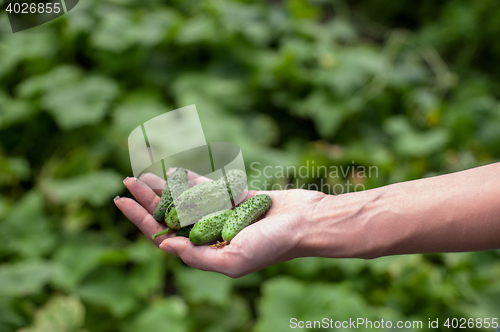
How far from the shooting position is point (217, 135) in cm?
258

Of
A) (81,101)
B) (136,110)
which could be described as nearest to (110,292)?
(136,110)

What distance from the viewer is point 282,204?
1412mm

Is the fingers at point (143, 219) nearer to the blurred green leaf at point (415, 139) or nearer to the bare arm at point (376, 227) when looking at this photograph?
the bare arm at point (376, 227)

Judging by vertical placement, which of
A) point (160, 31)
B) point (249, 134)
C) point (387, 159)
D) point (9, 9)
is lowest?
point (387, 159)

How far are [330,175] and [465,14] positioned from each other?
10.2 feet

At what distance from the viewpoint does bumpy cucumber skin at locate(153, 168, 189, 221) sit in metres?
1.35

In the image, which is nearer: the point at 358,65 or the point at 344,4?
the point at 358,65

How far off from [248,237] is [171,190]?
393mm

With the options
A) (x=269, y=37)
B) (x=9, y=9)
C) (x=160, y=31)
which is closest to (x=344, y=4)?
(x=269, y=37)

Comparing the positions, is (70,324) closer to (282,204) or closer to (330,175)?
(282,204)

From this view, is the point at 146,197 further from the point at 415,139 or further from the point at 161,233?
the point at 415,139

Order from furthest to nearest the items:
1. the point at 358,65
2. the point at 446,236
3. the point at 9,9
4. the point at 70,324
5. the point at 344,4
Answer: the point at 344,4 → the point at 358,65 → the point at 9,9 → the point at 70,324 → the point at 446,236

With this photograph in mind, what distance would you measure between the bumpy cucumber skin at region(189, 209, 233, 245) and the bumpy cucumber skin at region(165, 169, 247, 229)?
0.15 feet
